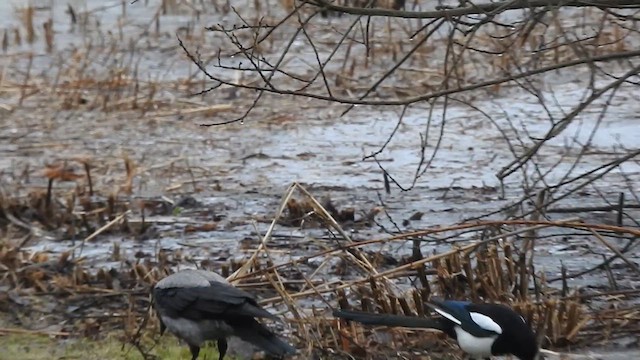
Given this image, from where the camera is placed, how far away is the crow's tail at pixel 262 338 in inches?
230

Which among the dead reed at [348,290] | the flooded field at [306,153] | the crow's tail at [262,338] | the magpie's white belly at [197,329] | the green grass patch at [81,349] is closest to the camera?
the crow's tail at [262,338]

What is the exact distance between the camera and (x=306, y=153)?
1036cm

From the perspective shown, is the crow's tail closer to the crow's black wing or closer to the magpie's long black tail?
the crow's black wing

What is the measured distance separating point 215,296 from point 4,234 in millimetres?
2654

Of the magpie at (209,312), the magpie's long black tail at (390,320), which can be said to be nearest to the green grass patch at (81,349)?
the magpie at (209,312)

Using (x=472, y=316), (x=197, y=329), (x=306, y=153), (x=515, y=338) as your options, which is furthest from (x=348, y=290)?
(x=306, y=153)

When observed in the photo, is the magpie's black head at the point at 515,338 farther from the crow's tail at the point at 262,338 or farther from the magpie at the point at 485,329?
the crow's tail at the point at 262,338

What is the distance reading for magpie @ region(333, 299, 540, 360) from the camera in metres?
5.65

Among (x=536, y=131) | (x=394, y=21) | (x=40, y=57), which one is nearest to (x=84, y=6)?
(x=40, y=57)

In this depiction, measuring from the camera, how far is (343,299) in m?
6.39

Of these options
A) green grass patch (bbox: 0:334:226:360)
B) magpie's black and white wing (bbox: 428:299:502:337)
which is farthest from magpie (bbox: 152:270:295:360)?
magpie's black and white wing (bbox: 428:299:502:337)

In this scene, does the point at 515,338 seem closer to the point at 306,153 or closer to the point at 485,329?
the point at 485,329

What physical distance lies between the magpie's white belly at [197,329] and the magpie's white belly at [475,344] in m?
0.89

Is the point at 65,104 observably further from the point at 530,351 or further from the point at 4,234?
the point at 530,351
